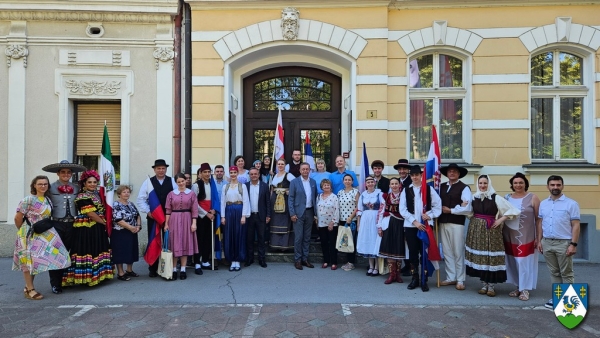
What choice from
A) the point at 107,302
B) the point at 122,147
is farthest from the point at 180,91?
the point at 107,302

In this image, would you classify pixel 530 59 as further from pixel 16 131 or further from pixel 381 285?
pixel 16 131

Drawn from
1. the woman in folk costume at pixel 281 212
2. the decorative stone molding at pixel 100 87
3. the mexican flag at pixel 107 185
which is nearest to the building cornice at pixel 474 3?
the woman in folk costume at pixel 281 212

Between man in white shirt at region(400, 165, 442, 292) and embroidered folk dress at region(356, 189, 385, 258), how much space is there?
1.98 ft

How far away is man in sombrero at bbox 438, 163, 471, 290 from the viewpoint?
603 cm

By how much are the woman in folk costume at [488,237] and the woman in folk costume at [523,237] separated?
0.57ft

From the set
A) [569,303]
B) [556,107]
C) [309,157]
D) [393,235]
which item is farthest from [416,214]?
[556,107]

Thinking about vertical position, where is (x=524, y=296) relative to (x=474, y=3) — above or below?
below

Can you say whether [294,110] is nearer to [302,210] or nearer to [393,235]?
[302,210]

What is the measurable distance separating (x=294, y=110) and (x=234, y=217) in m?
3.24

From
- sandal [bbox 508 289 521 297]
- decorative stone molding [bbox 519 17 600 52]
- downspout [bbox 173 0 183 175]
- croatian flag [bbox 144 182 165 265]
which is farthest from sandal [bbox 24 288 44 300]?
decorative stone molding [bbox 519 17 600 52]

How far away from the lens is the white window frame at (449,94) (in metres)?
8.42

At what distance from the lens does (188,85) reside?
333 inches

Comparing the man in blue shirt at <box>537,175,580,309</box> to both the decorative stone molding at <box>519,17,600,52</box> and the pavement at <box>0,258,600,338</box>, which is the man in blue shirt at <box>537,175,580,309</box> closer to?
the pavement at <box>0,258,600,338</box>

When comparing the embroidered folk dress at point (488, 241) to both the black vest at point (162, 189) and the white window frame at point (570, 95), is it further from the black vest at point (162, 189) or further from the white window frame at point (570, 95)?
the black vest at point (162, 189)
